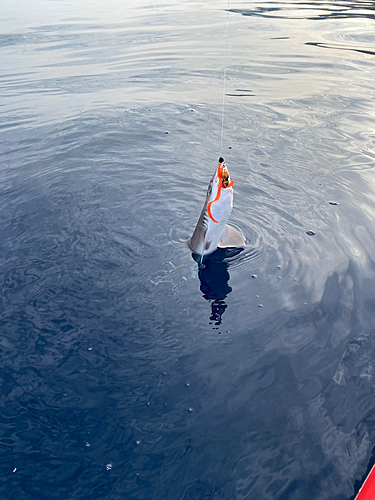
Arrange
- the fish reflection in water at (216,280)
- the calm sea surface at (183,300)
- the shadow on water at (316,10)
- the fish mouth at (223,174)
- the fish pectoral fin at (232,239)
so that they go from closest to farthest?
1. the calm sea surface at (183,300)
2. the fish mouth at (223,174)
3. the fish reflection in water at (216,280)
4. the fish pectoral fin at (232,239)
5. the shadow on water at (316,10)

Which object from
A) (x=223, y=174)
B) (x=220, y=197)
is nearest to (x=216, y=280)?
(x=220, y=197)

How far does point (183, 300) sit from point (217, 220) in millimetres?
→ 1242

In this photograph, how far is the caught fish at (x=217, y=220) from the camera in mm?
5297

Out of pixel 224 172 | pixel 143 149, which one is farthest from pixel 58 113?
pixel 224 172

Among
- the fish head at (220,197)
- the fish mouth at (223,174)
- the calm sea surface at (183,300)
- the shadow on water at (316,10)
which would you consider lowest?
the calm sea surface at (183,300)

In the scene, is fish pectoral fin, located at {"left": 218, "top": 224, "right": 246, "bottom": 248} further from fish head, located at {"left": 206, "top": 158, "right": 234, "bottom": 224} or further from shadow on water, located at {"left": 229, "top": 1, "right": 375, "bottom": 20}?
shadow on water, located at {"left": 229, "top": 1, "right": 375, "bottom": 20}

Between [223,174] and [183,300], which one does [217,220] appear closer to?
[223,174]

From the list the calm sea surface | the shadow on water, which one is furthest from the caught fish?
the shadow on water

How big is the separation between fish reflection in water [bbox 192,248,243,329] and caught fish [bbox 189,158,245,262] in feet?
0.40

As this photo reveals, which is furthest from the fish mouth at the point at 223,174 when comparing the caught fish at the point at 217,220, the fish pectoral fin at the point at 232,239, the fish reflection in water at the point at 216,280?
the fish reflection in water at the point at 216,280

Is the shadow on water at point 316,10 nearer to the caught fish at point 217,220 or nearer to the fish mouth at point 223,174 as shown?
the caught fish at point 217,220

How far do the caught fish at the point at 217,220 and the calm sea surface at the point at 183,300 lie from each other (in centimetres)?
26

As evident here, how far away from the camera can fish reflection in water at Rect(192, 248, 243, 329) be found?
207 inches

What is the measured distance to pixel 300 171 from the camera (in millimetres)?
8328
